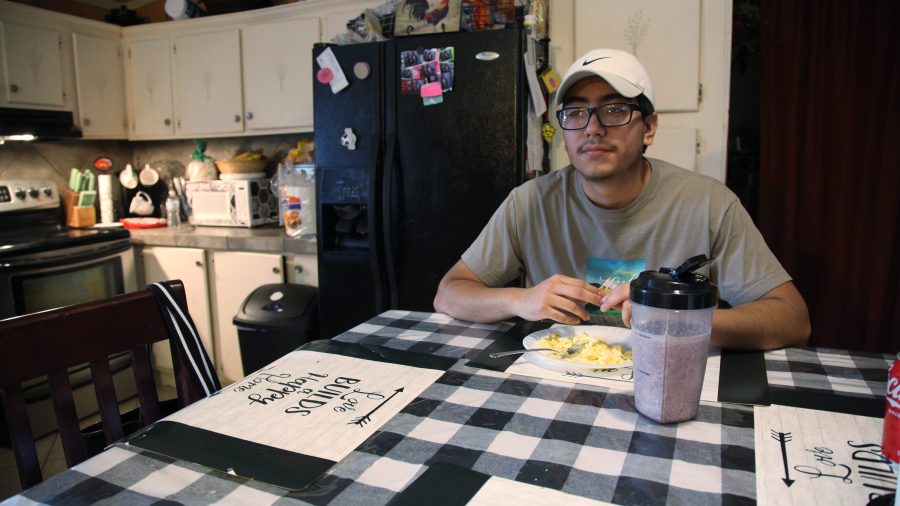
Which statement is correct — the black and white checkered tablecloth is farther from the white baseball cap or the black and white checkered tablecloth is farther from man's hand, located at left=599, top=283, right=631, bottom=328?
the white baseball cap

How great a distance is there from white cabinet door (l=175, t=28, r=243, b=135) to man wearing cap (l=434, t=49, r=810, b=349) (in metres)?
2.24

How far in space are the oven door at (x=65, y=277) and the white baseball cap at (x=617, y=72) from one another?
96.9 inches

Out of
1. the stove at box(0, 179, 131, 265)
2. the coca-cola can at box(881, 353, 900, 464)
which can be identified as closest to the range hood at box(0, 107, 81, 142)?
the stove at box(0, 179, 131, 265)

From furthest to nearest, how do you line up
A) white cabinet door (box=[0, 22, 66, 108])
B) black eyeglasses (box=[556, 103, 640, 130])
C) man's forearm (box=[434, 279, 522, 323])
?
white cabinet door (box=[0, 22, 66, 108]) < black eyeglasses (box=[556, 103, 640, 130]) < man's forearm (box=[434, 279, 522, 323])

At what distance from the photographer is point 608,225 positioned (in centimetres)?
154

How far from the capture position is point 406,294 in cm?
246

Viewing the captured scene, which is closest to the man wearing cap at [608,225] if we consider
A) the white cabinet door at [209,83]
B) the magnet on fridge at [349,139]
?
the magnet on fridge at [349,139]

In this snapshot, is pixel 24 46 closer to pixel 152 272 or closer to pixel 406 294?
pixel 152 272

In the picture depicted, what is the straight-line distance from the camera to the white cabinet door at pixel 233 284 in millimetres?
2895

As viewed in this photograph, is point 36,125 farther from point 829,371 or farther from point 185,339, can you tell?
point 829,371

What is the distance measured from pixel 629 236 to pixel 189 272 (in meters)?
2.41

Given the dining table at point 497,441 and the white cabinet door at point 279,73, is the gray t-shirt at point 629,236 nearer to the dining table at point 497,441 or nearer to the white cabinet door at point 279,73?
A: the dining table at point 497,441

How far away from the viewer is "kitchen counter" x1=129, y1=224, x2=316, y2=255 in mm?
2826

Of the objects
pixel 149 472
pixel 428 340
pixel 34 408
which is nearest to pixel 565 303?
pixel 428 340
